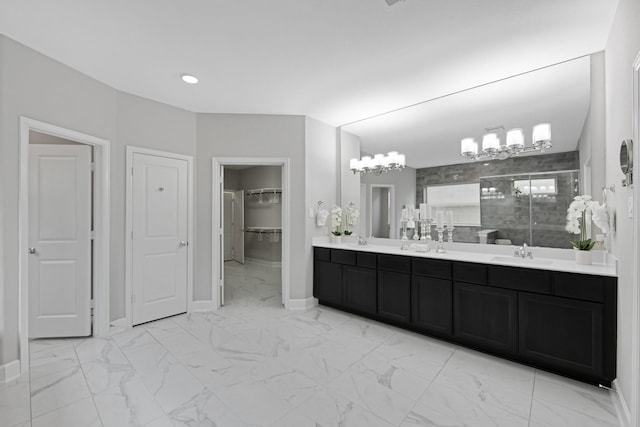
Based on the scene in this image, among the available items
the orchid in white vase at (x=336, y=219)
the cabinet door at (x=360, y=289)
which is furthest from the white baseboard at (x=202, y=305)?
the orchid in white vase at (x=336, y=219)

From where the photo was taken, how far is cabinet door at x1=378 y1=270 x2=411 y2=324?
3151 millimetres

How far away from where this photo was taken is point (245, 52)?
253 cm

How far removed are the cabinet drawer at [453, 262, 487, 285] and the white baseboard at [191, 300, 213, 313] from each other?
3.05 m

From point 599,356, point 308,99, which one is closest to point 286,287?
point 308,99

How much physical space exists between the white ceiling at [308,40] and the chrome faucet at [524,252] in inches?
65.5

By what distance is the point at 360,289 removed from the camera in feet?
11.8

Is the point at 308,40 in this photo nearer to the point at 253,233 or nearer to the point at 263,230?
the point at 263,230

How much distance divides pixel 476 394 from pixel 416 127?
9.34 ft

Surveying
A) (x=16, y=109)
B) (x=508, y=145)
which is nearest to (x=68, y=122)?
(x=16, y=109)

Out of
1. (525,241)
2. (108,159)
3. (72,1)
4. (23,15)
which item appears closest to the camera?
(72,1)

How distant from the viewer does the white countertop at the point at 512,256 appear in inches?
86.9

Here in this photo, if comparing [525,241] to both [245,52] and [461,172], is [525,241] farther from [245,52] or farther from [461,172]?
[245,52]

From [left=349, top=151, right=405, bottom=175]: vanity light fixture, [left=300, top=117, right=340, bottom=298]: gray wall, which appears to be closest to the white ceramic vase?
[left=349, top=151, right=405, bottom=175]: vanity light fixture

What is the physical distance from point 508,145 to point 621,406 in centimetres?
217
